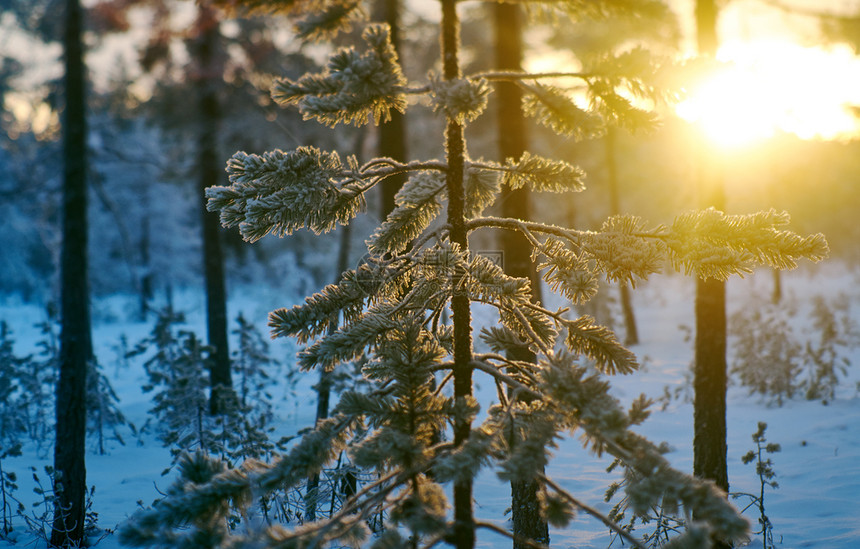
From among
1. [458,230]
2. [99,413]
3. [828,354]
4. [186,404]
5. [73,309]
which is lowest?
[828,354]

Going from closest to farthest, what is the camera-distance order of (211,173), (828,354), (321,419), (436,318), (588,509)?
1. (588,509)
2. (321,419)
3. (436,318)
4. (211,173)
5. (828,354)

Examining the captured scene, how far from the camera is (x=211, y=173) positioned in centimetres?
1052

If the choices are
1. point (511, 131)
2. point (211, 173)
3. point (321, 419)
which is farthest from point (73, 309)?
point (511, 131)

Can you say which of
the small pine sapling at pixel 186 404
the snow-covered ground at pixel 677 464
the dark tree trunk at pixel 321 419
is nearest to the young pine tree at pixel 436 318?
the dark tree trunk at pixel 321 419

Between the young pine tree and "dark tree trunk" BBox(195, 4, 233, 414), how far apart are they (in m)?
7.43

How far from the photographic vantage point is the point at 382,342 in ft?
9.73

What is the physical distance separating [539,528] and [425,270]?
118 inches

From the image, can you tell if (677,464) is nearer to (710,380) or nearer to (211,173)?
(710,380)

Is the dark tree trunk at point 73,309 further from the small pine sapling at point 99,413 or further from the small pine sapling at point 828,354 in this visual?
the small pine sapling at point 828,354

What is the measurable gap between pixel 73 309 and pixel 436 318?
183 inches

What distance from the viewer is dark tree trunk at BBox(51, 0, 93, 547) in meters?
5.57

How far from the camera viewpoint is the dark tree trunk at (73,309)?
5.57m

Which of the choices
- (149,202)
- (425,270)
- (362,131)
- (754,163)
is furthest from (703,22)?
(149,202)

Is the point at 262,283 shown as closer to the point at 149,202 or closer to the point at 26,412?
the point at 149,202
